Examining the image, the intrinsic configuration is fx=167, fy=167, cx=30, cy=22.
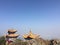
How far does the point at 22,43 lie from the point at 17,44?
1.10 meters

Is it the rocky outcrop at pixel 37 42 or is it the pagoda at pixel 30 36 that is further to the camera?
the pagoda at pixel 30 36

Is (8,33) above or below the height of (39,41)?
above

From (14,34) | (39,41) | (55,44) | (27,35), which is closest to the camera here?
(55,44)

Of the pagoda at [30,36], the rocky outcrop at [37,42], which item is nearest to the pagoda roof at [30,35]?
the pagoda at [30,36]

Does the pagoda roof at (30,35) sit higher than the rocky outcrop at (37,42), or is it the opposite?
the pagoda roof at (30,35)

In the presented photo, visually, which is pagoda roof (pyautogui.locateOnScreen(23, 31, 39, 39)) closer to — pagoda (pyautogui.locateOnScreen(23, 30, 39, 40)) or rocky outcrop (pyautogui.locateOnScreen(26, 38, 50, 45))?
pagoda (pyautogui.locateOnScreen(23, 30, 39, 40))

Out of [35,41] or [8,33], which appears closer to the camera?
[35,41]

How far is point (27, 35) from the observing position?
4197 cm

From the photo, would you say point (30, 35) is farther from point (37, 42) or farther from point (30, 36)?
point (37, 42)

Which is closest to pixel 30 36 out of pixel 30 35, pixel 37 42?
pixel 30 35

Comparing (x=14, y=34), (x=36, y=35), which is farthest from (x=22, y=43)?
(x=14, y=34)

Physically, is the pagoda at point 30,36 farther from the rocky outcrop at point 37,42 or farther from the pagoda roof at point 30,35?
the rocky outcrop at point 37,42

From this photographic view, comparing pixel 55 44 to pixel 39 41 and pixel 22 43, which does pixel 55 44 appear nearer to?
pixel 39 41

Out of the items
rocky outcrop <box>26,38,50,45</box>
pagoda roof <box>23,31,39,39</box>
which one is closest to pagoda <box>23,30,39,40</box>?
pagoda roof <box>23,31,39,39</box>
